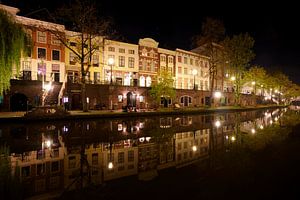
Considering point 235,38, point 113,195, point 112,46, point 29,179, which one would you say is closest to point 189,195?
point 113,195

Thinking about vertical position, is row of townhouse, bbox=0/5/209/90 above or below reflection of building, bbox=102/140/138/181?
above

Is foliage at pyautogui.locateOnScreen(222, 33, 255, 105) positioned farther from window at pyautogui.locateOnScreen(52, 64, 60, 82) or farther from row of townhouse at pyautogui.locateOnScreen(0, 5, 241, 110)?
window at pyautogui.locateOnScreen(52, 64, 60, 82)

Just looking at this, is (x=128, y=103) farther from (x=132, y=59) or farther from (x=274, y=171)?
(x=274, y=171)

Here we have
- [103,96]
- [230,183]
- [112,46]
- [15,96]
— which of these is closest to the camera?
[230,183]

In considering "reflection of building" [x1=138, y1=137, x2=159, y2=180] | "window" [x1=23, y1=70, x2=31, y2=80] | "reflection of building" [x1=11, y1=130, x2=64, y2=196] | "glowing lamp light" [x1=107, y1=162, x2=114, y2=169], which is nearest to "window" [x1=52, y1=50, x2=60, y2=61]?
"window" [x1=23, y1=70, x2=31, y2=80]

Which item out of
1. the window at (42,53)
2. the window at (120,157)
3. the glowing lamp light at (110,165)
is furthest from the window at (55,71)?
the glowing lamp light at (110,165)

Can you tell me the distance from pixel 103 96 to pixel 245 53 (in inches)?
1276

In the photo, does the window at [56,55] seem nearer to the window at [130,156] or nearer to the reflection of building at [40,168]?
the reflection of building at [40,168]

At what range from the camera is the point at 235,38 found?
43.6 m

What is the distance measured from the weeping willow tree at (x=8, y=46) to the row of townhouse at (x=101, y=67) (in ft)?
13.8

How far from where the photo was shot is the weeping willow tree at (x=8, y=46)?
1840cm

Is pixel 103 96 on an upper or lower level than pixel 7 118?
upper

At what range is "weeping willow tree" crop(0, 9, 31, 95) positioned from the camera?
18395mm

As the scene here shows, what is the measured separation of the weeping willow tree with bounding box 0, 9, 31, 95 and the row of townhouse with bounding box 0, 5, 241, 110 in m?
4.21
